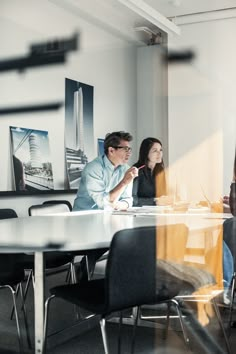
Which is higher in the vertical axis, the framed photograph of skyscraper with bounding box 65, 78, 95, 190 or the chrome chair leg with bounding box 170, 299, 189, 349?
the framed photograph of skyscraper with bounding box 65, 78, 95, 190

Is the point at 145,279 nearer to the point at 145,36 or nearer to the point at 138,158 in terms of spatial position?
the point at 138,158

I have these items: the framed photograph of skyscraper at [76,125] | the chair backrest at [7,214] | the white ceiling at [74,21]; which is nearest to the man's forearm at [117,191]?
→ the chair backrest at [7,214]

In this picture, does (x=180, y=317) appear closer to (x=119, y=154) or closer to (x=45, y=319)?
(x=45, y=319)

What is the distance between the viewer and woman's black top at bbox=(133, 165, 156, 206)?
102 inches

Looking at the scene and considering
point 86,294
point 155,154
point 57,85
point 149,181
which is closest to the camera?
point 86,294

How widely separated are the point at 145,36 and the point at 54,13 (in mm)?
870

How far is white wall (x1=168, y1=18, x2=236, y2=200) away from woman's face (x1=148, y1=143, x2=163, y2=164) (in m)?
0.12

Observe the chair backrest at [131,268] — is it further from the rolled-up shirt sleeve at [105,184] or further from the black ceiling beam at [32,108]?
the black ceiling beam at [32,108]

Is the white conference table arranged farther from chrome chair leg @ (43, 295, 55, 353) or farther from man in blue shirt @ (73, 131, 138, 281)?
man in blue shirt @ (73, 131, 138, 281)

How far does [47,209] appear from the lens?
3387 mm

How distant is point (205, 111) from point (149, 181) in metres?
0.51

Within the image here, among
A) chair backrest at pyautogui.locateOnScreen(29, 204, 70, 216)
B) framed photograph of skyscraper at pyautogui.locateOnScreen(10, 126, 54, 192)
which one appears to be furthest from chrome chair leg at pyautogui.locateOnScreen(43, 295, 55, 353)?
framed photograph of skyscraper at pyautogui.locateOnScreen(10, 126, 54, 192)

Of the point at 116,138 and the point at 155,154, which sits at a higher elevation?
the point at 116,138

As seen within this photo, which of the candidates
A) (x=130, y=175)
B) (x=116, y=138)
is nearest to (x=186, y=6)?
(x=116, y=138)
